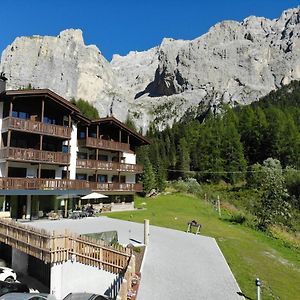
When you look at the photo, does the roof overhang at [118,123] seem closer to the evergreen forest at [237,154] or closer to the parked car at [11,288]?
the evergreen forest at [237,154]

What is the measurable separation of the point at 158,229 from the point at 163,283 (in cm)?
1208

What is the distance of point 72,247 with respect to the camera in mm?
15453

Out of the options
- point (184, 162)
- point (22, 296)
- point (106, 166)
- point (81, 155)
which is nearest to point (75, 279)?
point (22, 296)

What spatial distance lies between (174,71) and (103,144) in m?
144

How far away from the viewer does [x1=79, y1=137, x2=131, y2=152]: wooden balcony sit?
124 ft

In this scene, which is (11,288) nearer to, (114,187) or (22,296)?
(22,296)

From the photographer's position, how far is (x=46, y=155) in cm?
3112

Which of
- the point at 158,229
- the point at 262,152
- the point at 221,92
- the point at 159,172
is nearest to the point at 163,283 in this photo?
the point at 158,229

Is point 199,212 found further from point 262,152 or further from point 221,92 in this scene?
point 221,92

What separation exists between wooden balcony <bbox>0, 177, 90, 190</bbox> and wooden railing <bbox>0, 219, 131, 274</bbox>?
1168cm

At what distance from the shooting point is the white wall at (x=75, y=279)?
49.0 feet

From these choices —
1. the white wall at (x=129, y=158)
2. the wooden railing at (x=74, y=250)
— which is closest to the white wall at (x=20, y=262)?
the wooden railing at (x=74, y=250)

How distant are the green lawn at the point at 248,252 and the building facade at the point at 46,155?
19.2 feet

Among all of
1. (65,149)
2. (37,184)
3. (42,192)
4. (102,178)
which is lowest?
(42,192)
